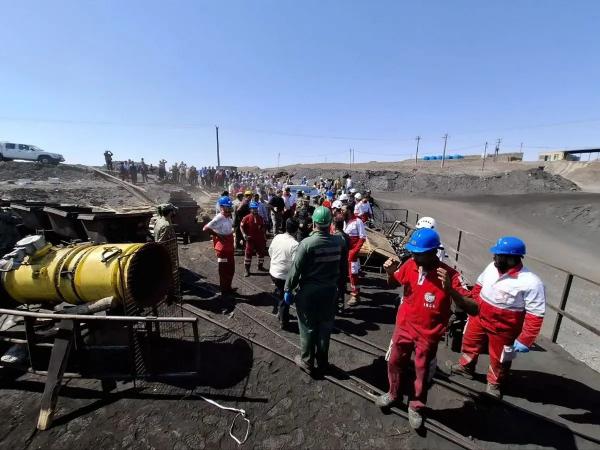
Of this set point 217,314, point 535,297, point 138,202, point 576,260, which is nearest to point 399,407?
point 535,297

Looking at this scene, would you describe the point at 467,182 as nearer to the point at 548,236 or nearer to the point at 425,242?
the point at 548,236

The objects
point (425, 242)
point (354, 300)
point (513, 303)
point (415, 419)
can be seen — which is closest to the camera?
point (425, 242)

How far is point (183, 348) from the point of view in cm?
486

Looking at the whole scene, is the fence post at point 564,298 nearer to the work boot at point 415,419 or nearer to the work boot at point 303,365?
the work boot at point 415,419

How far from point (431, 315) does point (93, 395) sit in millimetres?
4035

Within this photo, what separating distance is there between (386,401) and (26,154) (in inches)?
1237

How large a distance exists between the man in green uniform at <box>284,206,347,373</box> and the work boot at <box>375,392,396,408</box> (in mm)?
938

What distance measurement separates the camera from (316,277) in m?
3.90

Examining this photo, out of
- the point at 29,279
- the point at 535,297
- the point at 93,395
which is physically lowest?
the point at 93,395

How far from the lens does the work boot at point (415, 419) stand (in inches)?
130

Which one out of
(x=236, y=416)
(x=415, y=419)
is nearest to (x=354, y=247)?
(x=415, y=419)

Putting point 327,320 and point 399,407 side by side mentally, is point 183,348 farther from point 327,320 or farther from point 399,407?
point 399,407

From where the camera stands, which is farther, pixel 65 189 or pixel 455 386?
pixel 65 189

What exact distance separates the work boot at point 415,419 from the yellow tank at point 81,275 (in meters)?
3.48
